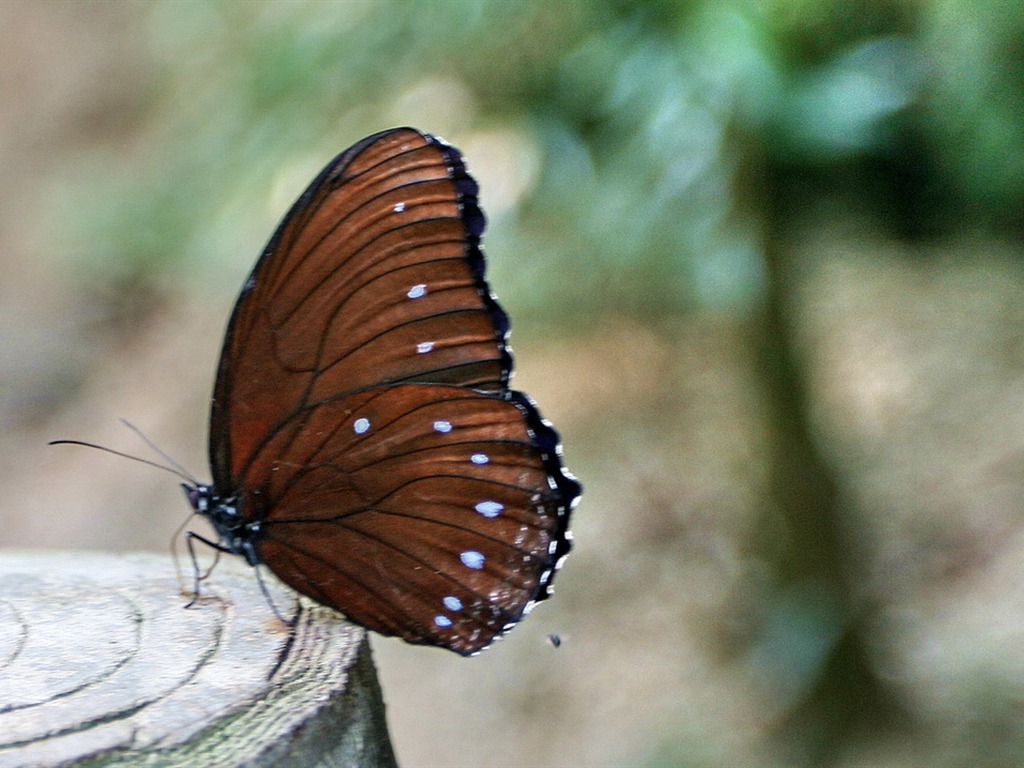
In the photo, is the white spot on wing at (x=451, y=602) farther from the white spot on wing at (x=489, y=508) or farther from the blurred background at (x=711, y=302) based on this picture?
the blurred background at (x=711, y=302)

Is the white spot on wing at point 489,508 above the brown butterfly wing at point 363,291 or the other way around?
the other way around

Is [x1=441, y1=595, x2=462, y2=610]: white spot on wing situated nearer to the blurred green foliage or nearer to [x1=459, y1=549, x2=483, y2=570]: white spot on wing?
[x1=459, y1=549, x2=483, y2=570]: white spot on wing

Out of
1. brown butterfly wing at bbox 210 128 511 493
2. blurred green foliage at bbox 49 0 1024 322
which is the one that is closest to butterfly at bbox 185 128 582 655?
brown butterfly wing at bbox 210 128 511 493

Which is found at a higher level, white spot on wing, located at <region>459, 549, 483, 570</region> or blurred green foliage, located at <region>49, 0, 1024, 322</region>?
blurred green foliage, located at <region>49, 0, 1024, 322</region>

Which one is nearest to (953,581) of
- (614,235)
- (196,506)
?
(614,235)

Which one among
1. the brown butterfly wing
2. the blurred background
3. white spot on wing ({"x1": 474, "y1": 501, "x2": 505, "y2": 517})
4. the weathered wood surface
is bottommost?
the weathered wood surface

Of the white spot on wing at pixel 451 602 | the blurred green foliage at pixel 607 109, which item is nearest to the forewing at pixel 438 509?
the white spot on wing at pixel 451 602

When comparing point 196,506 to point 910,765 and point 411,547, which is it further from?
point 910,765
